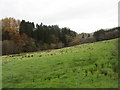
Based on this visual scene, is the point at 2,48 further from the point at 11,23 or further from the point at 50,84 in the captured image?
the point at 50,84

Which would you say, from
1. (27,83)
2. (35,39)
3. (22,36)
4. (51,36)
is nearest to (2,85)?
(27,83)

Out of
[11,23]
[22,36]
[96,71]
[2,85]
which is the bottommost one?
[2,85]

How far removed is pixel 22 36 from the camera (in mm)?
75000

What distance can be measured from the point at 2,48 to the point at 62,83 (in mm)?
53017

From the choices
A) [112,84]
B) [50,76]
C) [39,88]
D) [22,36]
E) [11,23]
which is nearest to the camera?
[112,84]

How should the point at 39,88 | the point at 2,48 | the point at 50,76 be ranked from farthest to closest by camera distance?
the point at 2,48 → the point at 50,76 → the point at 39,88

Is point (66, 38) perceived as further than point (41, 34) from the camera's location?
Yes

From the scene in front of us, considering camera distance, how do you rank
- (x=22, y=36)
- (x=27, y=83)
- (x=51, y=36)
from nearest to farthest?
(x=27, y=83), (x=22, y=36), (x=51, y=36)

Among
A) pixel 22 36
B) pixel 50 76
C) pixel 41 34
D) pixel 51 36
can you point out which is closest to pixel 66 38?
pixel 51 36

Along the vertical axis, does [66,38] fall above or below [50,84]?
above

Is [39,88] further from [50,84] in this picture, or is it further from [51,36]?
[51,36]

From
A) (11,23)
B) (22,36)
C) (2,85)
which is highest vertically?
(11,23)

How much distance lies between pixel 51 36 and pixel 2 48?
35.0m

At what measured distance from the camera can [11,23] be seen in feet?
270
